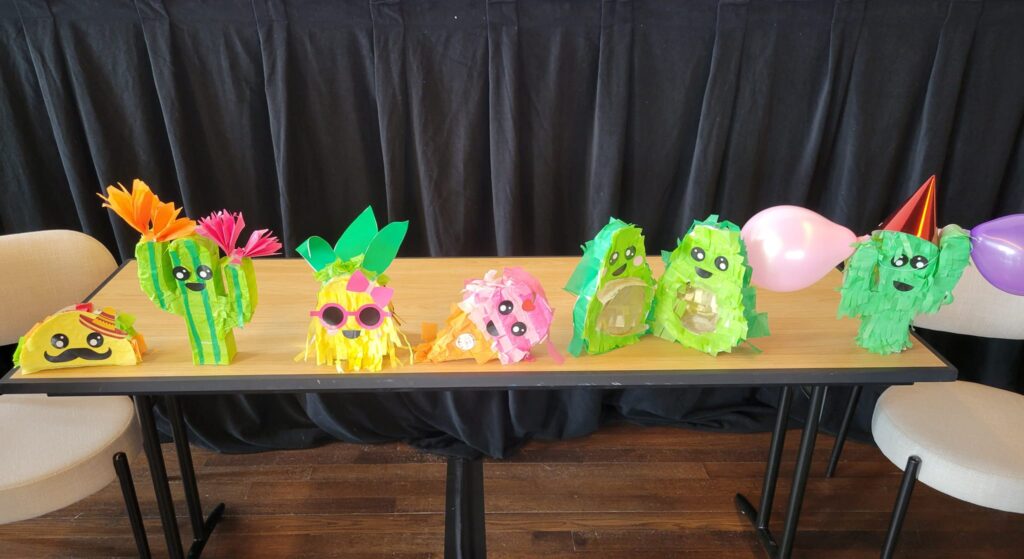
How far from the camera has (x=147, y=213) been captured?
3.46ft

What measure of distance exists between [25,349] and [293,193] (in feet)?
2.57

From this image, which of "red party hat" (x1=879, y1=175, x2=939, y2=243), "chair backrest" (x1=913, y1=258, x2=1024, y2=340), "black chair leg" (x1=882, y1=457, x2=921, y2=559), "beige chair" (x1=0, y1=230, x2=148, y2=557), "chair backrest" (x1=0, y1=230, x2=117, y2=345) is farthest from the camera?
"chair backrest" (x1=913, y1=258, x2=1024, y2=340)

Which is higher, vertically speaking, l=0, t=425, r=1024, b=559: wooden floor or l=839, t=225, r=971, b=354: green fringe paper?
l=839, t=225, r=971, b=354: green fringe paper

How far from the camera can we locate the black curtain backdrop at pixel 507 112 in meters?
1.63

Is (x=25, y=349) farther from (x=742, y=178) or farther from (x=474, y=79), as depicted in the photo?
(x=742, y=178)

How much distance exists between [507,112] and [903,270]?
96 cm

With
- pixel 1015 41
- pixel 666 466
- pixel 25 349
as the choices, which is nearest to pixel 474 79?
pixel 25 349

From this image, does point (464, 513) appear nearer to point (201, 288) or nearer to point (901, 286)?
point (201, 288)

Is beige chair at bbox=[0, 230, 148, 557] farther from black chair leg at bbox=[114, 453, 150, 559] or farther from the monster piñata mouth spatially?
the monster piñata mouth

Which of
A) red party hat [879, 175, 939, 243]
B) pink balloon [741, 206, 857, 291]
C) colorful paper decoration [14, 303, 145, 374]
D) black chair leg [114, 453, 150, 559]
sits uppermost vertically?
red party hat [879, 175, 939, 243]

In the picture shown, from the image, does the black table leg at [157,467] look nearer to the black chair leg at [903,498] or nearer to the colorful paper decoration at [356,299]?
the colorful paper decoration at [356,299]

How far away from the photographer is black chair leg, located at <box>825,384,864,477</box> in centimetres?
180

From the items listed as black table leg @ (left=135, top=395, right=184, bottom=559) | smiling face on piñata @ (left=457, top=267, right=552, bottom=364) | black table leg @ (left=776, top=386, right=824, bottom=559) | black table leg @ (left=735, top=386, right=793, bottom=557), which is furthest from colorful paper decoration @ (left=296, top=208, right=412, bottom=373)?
black table leg @ (left=735, top=386, right=793, bottom=557)

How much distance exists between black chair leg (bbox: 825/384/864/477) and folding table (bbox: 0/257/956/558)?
0.45 m
